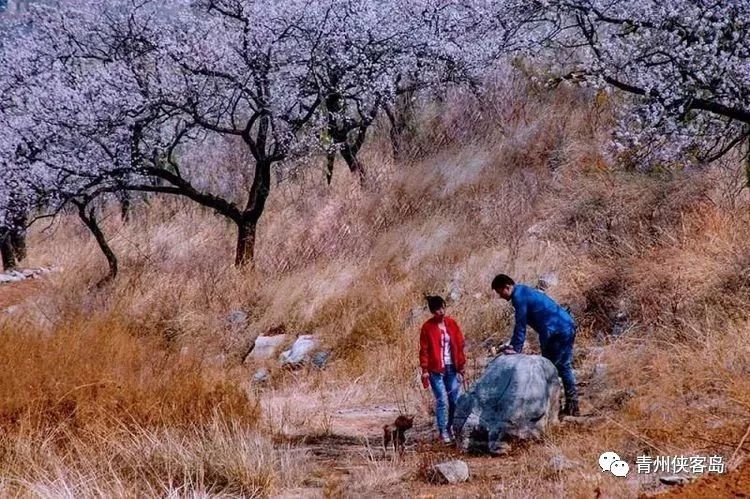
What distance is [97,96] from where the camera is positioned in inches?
527

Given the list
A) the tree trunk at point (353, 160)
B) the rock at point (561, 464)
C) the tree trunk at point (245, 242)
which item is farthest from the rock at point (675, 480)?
the tree trunk at point (353, 160)

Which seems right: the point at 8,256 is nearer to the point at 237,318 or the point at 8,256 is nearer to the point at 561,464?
the point at 237,318

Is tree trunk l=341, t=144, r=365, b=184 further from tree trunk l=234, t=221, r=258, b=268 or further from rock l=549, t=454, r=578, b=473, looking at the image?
rock l=549, t=454, r=578, b=473

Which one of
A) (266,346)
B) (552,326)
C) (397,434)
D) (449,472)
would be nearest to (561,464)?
(449,472)

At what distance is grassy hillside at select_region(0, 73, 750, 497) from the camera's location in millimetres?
6141

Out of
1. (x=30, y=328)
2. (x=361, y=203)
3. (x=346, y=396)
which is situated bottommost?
(x=346, y=396)

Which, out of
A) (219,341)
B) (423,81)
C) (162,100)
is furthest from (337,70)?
(219,341)

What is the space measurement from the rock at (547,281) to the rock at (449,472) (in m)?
5.01

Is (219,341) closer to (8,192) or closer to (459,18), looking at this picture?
(8,192)

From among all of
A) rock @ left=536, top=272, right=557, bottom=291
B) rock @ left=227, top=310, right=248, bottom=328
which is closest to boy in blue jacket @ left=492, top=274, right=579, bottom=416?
rock @ left=536, top=272, right=557, bottom=291

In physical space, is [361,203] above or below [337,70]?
below

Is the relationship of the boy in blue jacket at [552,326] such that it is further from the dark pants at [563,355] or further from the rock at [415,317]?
the rock at [415,317]

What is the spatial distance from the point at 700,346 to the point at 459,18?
31.5ft

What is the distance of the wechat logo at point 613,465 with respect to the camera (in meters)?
5.53
